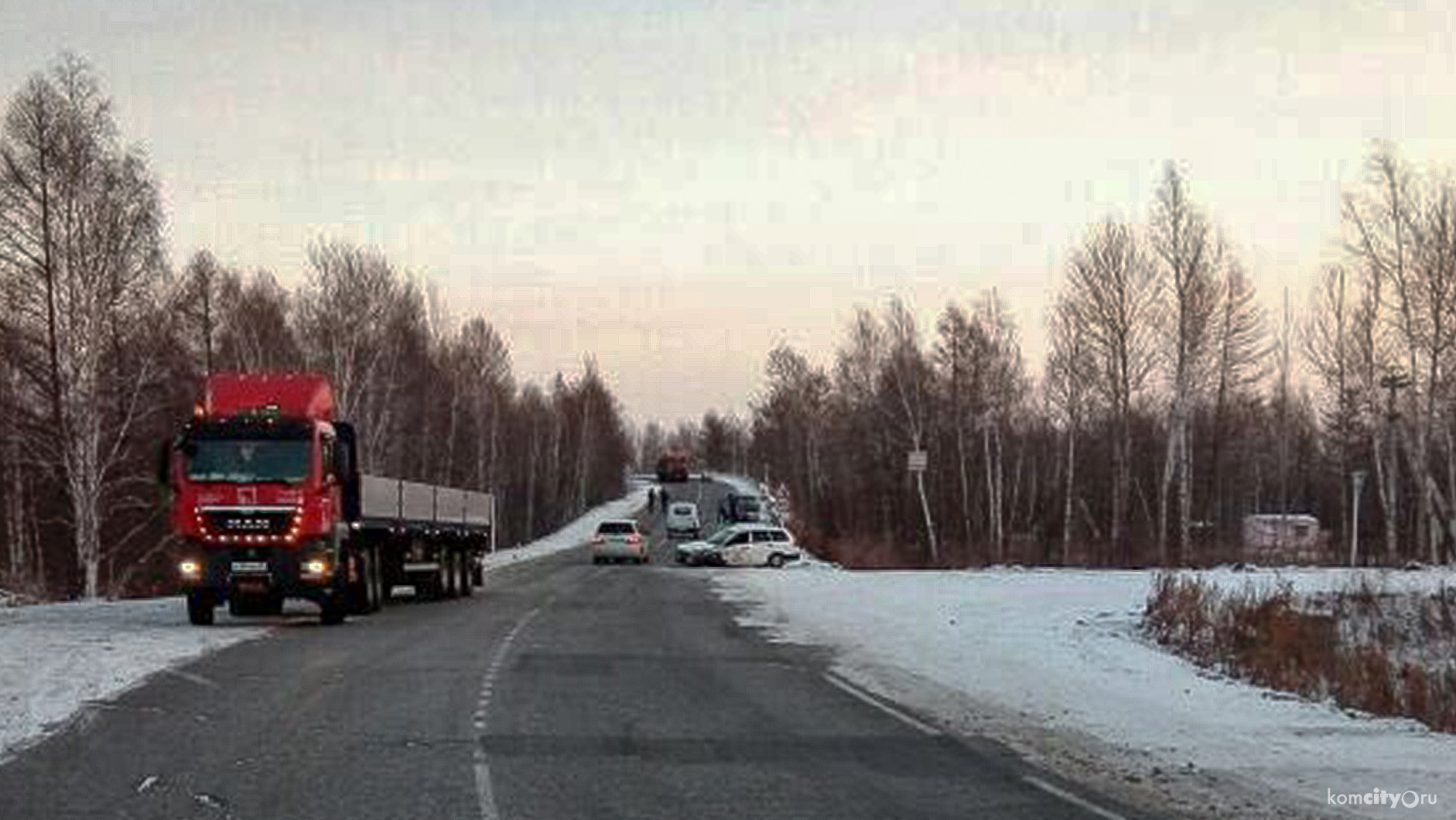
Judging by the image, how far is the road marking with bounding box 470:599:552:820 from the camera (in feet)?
31.8

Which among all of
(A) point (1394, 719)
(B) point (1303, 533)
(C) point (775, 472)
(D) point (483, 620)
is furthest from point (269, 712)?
(C) point (775, 472)

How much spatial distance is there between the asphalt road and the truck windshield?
4.31 metres

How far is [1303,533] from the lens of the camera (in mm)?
73312

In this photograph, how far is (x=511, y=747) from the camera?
486 inches

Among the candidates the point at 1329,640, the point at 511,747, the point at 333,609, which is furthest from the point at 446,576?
the point at 511,747

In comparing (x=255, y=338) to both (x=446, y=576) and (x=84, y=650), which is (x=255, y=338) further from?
(x=84, y=650)

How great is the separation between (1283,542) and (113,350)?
4591 cm

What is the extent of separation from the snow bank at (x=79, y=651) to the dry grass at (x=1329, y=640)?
12541mm

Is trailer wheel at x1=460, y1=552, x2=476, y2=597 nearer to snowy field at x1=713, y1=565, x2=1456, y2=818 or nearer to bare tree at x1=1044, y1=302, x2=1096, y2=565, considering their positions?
snowy field at x1=713, y1=565, x2=1456, y2=818

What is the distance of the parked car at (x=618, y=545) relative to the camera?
65062 millimetres

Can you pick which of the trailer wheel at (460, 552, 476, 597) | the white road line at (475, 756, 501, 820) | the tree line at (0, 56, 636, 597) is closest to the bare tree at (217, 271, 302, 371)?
the tree line at (0, 56, 636, 597)

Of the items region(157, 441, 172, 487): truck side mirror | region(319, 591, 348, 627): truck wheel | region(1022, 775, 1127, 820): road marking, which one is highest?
region(157, 441, 172, 487): truck side mirror

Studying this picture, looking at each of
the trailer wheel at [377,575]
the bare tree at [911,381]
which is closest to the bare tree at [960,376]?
the bare tree at [911,381]

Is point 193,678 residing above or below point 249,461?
below
